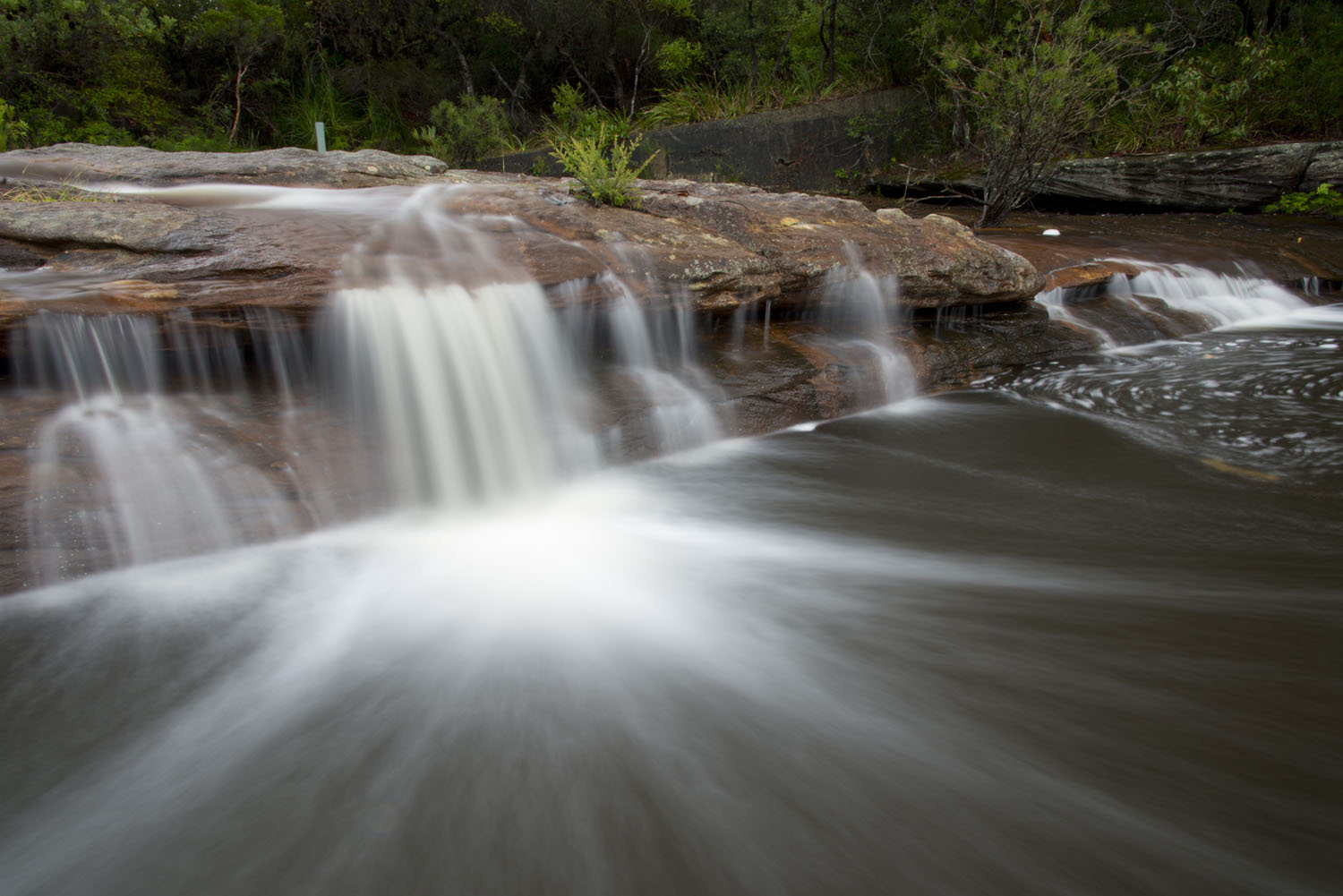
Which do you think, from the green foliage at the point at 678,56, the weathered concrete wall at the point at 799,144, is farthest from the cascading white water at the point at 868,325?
the green foliage at the point at 678,56

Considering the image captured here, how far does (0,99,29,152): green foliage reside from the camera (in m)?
9.59

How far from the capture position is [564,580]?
130 inches

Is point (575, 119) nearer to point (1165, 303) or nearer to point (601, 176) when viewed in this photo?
point (601, 176)

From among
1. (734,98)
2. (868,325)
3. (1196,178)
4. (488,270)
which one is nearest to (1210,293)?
(868,325)

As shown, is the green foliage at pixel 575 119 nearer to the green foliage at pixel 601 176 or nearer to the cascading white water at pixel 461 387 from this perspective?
the green foliage at pixel 601 176

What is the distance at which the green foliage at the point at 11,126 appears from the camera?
9.59 meters

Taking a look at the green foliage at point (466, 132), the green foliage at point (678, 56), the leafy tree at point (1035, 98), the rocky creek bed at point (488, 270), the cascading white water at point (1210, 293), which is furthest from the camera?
the green foliage at point (678, 56)

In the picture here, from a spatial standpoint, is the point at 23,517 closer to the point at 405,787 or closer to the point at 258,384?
the point at 258,384

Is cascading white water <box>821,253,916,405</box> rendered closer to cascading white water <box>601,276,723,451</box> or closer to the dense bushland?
cascading white water <box>601,276,723,451</box>

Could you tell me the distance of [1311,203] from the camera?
10.3 metres

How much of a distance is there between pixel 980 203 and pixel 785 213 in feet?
25.4

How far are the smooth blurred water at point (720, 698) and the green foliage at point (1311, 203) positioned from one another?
28.1 feet

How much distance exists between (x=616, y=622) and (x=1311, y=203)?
→ 12.0 meters

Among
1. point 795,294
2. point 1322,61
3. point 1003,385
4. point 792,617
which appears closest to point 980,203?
point 1322,61
